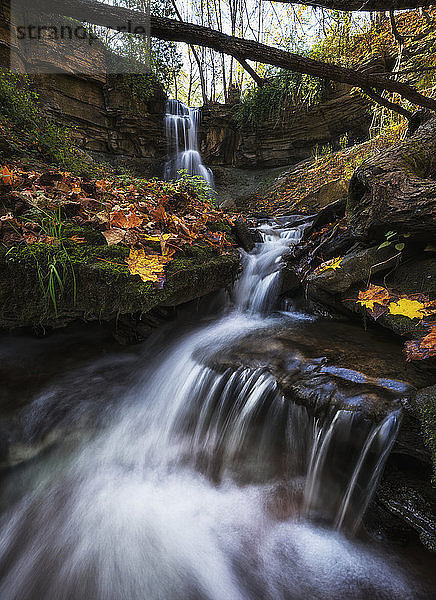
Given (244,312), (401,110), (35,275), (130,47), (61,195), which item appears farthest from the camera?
(130,47)

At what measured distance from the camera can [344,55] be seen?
8898mm

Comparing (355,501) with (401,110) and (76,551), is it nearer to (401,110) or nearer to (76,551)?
(76,551)

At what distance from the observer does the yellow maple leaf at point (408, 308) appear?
8.67 ft

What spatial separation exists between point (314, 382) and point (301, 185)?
8.84 metres

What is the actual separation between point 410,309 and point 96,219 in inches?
122

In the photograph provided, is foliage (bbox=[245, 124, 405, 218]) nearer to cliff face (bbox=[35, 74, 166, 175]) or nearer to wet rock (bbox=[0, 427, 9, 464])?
cliff face (bbox=[35, 74, 166, 175])

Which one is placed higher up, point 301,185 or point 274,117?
point 274,117

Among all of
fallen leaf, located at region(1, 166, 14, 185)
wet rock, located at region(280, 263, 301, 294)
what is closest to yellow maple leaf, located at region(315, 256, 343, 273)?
wet rock, located at region(280, 263, 301, 294)

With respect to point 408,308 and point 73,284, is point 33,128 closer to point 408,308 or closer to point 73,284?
point 73,284

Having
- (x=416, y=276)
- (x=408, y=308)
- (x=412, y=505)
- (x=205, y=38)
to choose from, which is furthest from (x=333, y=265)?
(x=205, y=38)

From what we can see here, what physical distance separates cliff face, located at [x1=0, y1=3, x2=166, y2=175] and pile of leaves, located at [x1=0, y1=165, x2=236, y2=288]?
25.6 ft

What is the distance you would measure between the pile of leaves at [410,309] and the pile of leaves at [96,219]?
185cm

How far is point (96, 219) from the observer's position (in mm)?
2861

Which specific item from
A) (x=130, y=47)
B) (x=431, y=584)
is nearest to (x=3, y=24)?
(x=130, y=47)
